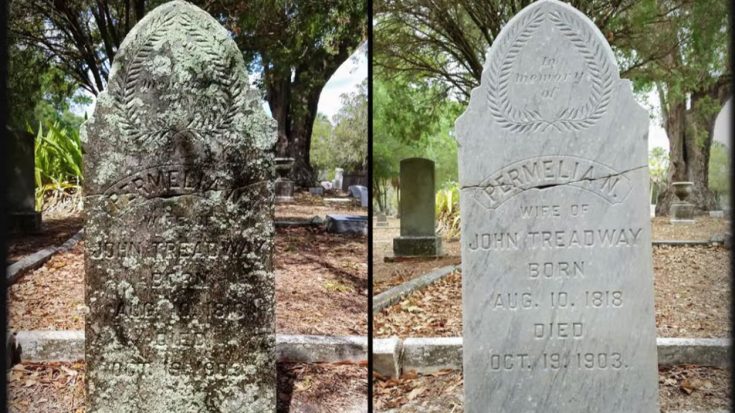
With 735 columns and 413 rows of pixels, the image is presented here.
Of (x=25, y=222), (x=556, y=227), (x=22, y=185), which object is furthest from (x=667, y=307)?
(x=22, y=185)

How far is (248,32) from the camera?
873 cm

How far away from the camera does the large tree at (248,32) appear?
7812mm

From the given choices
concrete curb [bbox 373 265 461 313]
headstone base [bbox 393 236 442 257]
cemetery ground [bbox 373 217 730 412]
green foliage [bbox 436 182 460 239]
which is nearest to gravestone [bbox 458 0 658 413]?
cemetery ground [bbox 373 217 730 412]

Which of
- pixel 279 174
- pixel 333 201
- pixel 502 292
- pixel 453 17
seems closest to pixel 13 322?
pixel 502 292

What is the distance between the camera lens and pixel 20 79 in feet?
26.4

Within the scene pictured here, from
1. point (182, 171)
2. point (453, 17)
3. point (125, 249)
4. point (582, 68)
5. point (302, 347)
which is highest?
point (453, 17)

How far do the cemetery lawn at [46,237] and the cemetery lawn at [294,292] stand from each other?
51cm

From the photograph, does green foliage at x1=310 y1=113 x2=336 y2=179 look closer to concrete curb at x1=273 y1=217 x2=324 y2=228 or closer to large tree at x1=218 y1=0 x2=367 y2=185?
large tree at x1=218 y1=0 x2=367 y2=185

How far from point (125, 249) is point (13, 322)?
2573mm

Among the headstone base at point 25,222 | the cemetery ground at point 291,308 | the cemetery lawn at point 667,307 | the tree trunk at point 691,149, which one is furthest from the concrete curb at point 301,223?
the tree trunk at point 691,149

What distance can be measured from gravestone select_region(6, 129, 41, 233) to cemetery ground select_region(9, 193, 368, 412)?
0.80ft

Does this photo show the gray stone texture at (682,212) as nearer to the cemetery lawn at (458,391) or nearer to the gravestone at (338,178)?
the cemetery lawn at (458,391)

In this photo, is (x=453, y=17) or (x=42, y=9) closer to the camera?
(x=42, y=9)

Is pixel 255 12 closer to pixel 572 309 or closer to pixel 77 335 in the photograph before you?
pixel 77 335
